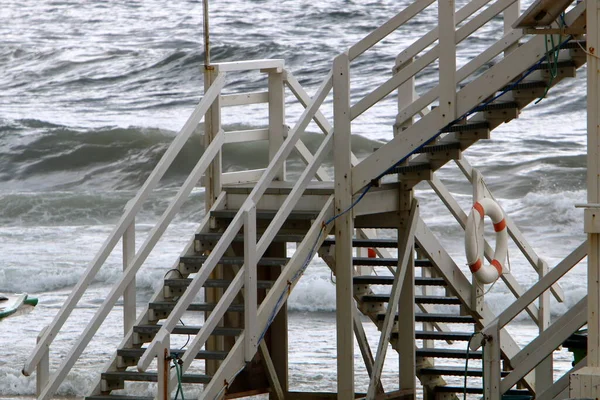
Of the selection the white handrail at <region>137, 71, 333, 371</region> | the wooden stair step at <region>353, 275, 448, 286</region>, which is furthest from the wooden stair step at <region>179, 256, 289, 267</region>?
the wooden stair step at <region>353, 275, 448, 286</region>

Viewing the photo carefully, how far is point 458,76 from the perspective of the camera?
8.87 meters

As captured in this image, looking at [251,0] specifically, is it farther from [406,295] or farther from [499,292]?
[406,295]

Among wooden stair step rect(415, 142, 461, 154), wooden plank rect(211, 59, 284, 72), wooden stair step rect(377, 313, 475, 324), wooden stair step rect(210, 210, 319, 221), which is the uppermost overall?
wooden plank rect(211, 59, 284, 72)

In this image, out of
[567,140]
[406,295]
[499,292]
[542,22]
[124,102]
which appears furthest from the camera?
[124,102]

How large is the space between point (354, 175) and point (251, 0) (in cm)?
3164

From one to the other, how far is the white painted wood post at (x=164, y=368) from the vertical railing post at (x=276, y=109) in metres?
3.20

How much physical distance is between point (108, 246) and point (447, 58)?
2.74 meters

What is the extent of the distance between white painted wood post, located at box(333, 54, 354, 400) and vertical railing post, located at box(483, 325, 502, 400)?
1864 millimetres

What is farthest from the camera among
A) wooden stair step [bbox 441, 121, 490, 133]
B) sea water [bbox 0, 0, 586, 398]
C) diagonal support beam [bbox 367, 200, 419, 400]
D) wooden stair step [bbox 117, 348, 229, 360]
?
sea water [bbox 0, 0, 586, 398]

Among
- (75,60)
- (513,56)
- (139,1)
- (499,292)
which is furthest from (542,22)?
(139,1)

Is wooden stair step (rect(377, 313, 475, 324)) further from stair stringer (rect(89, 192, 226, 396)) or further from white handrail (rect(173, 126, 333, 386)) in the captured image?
white handrail (rect(173, 126, 333, 386))

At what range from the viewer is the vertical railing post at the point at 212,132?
9.91 metres

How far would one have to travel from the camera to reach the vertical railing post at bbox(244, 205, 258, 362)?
27.5 ft

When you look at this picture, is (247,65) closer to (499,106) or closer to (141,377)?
(499,106)
